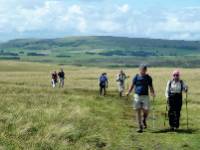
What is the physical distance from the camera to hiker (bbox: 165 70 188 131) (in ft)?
65.1

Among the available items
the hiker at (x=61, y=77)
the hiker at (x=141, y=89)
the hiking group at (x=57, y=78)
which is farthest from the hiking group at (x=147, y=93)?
the hiker at (x=61, y=77)

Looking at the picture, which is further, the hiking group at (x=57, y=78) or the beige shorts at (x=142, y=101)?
the hiking group at (x=57, y=78)

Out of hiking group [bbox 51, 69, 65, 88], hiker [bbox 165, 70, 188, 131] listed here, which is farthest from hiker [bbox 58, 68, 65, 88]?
hiker [bbox 165, 70, 188, 131]

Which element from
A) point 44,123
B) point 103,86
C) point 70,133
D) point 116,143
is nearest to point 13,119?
point 44,123

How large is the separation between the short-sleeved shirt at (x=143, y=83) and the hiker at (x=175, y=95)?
885 millimetres

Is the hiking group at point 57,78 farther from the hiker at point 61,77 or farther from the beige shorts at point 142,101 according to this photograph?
the beige shorts at point 142,101

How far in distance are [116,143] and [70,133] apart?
1424 millimetres

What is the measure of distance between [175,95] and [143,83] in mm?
1464

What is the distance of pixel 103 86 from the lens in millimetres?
42750

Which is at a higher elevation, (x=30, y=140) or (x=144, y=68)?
(x=144, y=68)

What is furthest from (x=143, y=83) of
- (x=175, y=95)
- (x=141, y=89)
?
(x=175, y=95)

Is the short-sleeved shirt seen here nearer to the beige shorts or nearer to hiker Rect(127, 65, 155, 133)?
hiker Rect(127, 65, 155, 133)

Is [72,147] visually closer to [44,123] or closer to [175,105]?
[44,123]

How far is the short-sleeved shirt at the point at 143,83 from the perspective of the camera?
63.7ft
